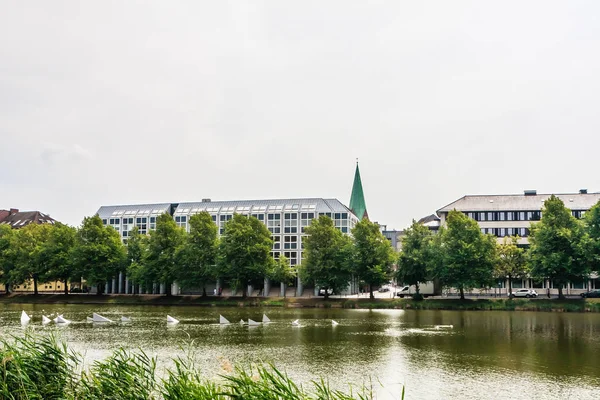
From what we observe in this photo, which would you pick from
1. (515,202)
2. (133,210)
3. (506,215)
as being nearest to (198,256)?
(133,210)

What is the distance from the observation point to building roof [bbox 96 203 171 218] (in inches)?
A: 5256

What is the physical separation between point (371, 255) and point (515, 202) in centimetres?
3599

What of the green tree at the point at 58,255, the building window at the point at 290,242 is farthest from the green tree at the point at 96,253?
the building window at the point at 290,242

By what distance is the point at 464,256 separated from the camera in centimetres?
8069

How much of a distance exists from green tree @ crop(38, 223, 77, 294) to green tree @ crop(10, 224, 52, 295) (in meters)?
0.78

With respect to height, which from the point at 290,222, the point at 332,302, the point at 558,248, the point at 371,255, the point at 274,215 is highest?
the point at 274,215

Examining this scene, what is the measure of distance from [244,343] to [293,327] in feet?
40.0

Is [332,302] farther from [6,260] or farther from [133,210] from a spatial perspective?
[133,210]

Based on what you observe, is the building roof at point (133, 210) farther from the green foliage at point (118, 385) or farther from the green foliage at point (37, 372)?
the green foliage at point (118, 385)

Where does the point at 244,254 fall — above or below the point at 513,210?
below

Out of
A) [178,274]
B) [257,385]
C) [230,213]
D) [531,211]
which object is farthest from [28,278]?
[257,385]

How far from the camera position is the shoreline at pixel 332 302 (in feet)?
246

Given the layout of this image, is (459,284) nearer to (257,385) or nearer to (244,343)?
(244,343)

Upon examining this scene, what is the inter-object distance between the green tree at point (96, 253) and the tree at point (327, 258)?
111 ft
